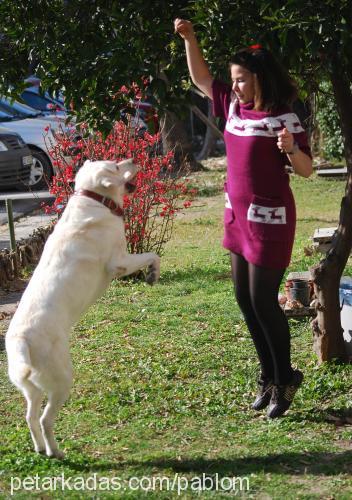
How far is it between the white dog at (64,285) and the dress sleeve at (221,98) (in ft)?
2.03

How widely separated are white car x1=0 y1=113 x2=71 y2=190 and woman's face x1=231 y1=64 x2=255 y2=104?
41.4ft

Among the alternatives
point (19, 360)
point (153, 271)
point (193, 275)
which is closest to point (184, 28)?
point (153, 271)

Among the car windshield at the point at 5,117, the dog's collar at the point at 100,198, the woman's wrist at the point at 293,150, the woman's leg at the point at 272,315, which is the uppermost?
the woman's wrist at the point at 293,150

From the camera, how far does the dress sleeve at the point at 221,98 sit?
5008 mm

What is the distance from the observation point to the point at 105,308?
8469 millimetres

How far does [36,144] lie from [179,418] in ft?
42.9

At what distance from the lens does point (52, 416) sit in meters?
4.59

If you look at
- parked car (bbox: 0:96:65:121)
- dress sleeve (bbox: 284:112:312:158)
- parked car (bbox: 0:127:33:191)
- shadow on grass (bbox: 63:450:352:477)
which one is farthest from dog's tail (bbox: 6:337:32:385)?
parked car (bbox: 0:96:65:121)

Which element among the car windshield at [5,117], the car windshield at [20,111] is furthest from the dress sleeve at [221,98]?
the car windshield at [20,111]

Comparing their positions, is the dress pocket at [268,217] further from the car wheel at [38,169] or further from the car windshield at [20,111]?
the car windshield at [20,111]

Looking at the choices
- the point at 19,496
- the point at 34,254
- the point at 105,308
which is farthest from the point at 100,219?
the point at 34,254

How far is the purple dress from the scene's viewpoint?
467 centimetres

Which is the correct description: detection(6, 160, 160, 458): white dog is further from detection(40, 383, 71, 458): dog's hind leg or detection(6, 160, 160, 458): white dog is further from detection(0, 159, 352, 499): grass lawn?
detection(0, 159, 352, 499): grass lawn

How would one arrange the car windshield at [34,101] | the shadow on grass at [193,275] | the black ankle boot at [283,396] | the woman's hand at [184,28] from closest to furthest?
the woman's hand at [184,28], the black ankle boot at [283,396], the shadow on grass at [193,275], the car windshield at [34,101]
